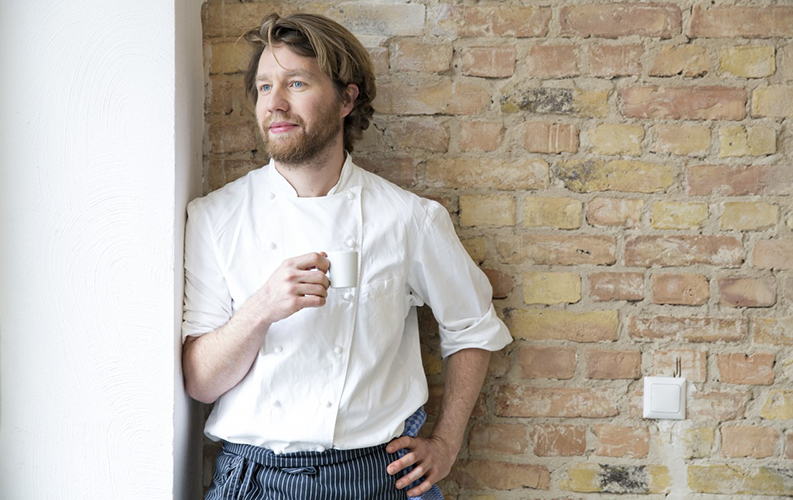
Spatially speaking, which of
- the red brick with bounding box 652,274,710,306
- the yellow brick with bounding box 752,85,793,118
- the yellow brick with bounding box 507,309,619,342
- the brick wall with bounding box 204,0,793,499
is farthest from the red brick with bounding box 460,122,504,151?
the yellow brick with bounding box 752,85,793,118

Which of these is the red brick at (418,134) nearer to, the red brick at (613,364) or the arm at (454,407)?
the arm at (454,407)

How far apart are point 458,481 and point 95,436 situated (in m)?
0.88

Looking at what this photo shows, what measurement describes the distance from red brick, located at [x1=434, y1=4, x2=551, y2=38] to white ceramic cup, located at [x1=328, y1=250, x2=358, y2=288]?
74cm

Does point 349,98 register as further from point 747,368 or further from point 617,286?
point 747,368

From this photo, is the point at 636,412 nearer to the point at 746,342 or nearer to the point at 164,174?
the point at 746,342

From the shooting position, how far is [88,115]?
4.59ft

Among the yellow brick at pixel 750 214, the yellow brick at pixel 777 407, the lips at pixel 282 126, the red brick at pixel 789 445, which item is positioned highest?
Answer: the lips at pixel 282 126

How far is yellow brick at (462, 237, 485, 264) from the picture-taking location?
5.57ft

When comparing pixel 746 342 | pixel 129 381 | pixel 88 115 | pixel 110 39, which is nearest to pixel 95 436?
pixel 129 381

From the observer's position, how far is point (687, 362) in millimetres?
1693

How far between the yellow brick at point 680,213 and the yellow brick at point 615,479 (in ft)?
2.05

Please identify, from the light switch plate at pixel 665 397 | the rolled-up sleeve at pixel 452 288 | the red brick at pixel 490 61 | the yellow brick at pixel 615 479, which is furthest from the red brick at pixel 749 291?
the red brick at pixel 490 61

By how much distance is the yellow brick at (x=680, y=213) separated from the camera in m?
1.68

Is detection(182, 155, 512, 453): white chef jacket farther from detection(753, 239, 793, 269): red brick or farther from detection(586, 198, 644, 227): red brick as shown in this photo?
detection(753, 239, 793, 269): red brick
